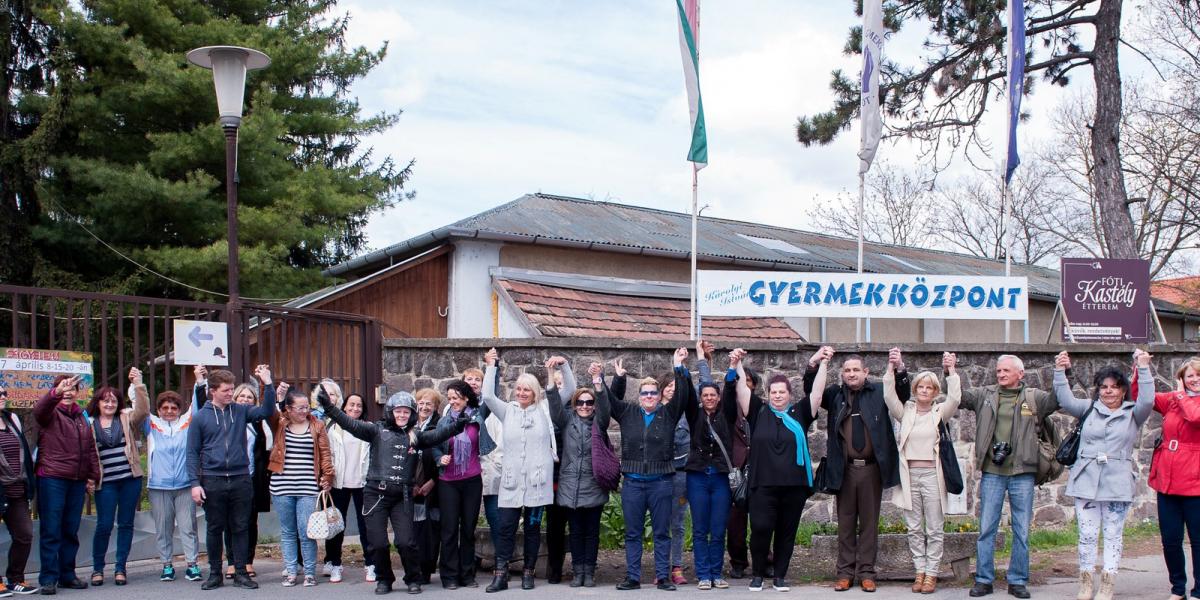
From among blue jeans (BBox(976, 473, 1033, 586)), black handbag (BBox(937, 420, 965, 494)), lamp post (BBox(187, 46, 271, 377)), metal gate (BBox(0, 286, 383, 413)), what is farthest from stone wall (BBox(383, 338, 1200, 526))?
blue jeans (BBox(976, 473, 1033, 586))

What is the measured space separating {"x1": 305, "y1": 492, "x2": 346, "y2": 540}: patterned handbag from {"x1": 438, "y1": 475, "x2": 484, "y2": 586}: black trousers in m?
0.88

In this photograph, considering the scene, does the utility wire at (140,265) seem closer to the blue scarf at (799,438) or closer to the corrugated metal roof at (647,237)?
the corrugated metal roof at (647,237)

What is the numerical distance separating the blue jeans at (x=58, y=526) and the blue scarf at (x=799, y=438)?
5519mm

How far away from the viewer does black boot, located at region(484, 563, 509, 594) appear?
28.0 feet

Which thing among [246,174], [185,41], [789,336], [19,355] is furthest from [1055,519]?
[185,41]

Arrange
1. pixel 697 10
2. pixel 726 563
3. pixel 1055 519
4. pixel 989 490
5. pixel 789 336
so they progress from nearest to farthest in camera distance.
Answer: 1. pixel 989 490
2. pixel 726 563
3. pixel 1055 519
4. pixel 697 10
5. pixel 789 336

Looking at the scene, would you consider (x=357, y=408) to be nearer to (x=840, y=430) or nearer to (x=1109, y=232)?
(x=840, y=430)

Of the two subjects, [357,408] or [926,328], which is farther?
[926,328]

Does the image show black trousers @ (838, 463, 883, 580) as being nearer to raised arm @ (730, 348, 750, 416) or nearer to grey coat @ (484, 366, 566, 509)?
raised arm @ (730, 348, 750, 416)

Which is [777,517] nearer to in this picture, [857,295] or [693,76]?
[857,295]

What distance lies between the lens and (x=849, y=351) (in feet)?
36.9

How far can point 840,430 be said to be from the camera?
8562 millimetres

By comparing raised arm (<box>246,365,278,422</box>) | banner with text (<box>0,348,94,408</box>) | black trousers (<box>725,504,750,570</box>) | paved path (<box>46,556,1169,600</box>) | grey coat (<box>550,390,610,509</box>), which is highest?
banner with text (<box>0,348,94,408</box>)

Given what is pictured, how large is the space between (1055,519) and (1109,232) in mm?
9285
